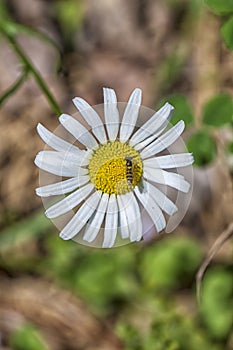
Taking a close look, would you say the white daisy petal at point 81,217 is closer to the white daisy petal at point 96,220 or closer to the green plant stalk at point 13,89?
the white daisy petal at point 96,220

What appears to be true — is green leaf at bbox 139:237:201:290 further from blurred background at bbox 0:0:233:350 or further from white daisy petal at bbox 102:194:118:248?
white daisy petal at bbox 102:194:118:248

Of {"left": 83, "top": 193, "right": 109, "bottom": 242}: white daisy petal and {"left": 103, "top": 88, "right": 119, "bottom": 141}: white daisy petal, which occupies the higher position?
{"left": 103, "top": 88, "right": 119, "bottom": 141}: white daisy petal

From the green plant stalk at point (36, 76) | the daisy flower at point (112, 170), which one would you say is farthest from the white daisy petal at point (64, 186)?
the green plant stalk at point (36, 76)

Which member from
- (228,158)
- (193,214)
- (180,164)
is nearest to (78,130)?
(180,164)

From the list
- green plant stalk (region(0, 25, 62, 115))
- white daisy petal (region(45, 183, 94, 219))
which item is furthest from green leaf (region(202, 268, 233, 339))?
white daisy petal (region(45, 183, 94, 219))

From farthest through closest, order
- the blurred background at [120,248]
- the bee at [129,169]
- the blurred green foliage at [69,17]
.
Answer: the blurred green foliage at [69,17]
the blurred background at [120,248]
the bee at [129,169]

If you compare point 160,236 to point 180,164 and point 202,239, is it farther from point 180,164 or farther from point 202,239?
point 180,164

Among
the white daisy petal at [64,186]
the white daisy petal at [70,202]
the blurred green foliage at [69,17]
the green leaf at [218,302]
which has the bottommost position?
the green leaf at [218,302]
